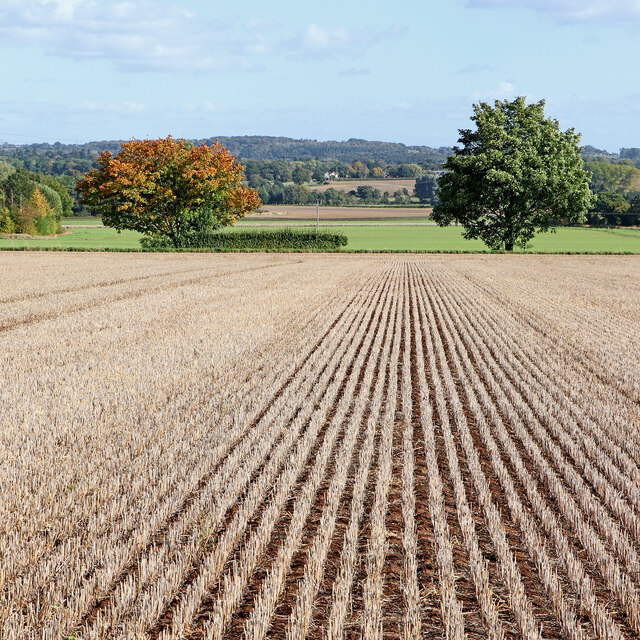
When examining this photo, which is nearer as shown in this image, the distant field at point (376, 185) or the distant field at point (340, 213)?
the distant field at point (340, 213)

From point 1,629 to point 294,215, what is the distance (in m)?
109

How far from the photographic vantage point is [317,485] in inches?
248

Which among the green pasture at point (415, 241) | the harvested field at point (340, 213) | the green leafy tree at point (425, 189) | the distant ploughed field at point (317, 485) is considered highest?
the green leafy tree at point (425, 189)

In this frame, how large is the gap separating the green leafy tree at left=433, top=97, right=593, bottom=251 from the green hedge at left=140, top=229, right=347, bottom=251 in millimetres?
9149

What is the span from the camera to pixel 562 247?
63.1 m

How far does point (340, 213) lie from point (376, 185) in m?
53.5

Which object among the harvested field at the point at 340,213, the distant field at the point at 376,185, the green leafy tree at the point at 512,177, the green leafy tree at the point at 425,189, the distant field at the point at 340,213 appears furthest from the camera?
the distant field at the point at 376,185

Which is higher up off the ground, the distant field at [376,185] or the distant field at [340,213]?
the distant field at [376,185]

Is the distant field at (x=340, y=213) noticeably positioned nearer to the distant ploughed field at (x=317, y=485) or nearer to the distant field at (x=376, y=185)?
the distant field at (x=376, y=185)

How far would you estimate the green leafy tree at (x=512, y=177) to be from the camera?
4812 cm

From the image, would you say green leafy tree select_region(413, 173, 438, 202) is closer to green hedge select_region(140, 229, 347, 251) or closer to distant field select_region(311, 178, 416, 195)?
distant field select_region(311, 178, 416, 195)

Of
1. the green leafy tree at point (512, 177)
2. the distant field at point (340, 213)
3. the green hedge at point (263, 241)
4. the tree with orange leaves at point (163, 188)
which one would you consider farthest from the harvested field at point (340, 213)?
the green leafy tree at point (512, 177)

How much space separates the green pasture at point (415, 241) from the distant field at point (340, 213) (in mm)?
13663

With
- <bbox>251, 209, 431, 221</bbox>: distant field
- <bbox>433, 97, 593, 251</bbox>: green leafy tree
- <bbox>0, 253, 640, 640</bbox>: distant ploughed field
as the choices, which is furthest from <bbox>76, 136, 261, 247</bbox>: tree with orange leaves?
<bbox>251, 209, 431, 221</bbox>: distant field
